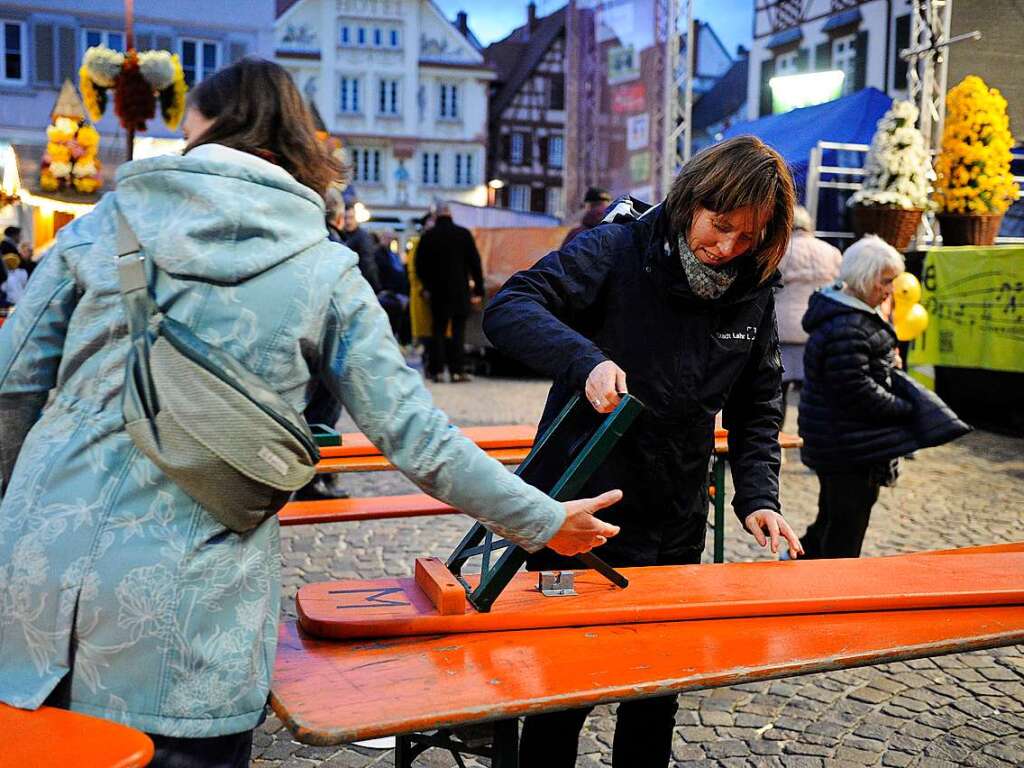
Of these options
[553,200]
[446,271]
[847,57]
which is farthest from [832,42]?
[553,200]

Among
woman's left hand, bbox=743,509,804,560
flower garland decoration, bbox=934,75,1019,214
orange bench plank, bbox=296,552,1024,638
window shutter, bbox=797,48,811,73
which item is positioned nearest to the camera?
orange bench plank, bbox=296,552,1024,638

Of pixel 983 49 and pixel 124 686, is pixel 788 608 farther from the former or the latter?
pixel 983 49

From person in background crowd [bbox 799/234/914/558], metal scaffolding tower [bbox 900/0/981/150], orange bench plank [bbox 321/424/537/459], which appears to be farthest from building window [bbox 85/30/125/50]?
person in background crowd [bbox 799/234/914/558]

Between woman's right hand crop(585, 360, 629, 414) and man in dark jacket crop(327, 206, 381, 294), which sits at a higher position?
man in dark jacket crop(327, 206, 381, 294)

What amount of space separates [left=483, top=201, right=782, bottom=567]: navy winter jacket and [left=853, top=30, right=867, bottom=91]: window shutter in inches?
905

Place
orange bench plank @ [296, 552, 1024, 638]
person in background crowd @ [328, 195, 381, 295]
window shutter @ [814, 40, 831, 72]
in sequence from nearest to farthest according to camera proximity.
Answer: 1. orange bench plank @ [296, 552, 1024, 638]
2. person in background crowd @ [328, 195, 381, 295]
3. window shutter @ [814, 40, 831, 72]

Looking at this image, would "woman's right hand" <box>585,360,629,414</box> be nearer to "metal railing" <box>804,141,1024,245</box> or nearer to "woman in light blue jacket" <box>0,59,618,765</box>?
"woman in light blue jacket" <box>0,59,618,765</box>

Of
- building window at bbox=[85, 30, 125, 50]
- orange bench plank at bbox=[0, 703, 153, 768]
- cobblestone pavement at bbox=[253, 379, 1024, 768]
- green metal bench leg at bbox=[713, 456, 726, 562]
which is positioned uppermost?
building window at bbox=[85, 30, 125, 50]

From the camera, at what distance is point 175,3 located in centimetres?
3250

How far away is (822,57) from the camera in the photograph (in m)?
25.3

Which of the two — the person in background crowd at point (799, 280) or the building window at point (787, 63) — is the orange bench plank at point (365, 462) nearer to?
the person in background crowd at point (799, 280)

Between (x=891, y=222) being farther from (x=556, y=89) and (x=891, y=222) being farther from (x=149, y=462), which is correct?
(x=556, y=89)

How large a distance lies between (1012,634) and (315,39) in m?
51.4

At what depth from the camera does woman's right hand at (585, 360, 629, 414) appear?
2.24m
